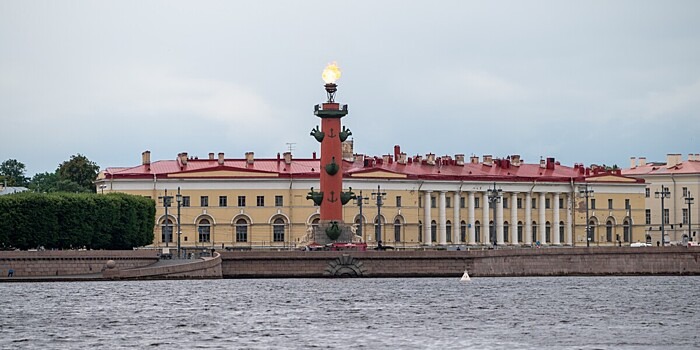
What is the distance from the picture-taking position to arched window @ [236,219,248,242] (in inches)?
4471

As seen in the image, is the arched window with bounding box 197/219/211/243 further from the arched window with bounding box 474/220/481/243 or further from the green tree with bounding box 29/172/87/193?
the arched window with bounding box 474/220/481/243

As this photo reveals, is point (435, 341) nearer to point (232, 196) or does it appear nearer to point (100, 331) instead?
point (100, 331)

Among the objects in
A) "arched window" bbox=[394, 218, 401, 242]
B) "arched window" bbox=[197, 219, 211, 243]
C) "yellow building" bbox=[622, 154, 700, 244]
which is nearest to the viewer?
"arched window" bbox=[197, 219, 211, 243]

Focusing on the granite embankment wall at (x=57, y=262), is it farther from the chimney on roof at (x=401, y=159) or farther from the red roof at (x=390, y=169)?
the chimney on roof at (x=401, y=159)

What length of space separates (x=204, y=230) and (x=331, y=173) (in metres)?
23.0

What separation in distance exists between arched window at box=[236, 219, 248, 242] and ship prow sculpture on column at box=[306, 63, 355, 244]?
843 inches

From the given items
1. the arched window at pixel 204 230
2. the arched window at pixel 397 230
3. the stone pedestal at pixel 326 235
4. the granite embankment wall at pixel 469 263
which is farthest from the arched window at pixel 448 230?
the stone pedestal at pixel 326 235

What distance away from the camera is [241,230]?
374ft

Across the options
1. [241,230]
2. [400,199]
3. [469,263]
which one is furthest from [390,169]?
[469,263]

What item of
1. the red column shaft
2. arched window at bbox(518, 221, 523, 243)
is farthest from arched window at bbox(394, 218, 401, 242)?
the red column shaft

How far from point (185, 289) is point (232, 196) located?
35.4 meters

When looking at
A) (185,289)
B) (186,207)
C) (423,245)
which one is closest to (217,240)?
(186,207)

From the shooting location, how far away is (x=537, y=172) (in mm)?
127062

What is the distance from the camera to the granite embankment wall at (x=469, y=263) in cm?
8819
